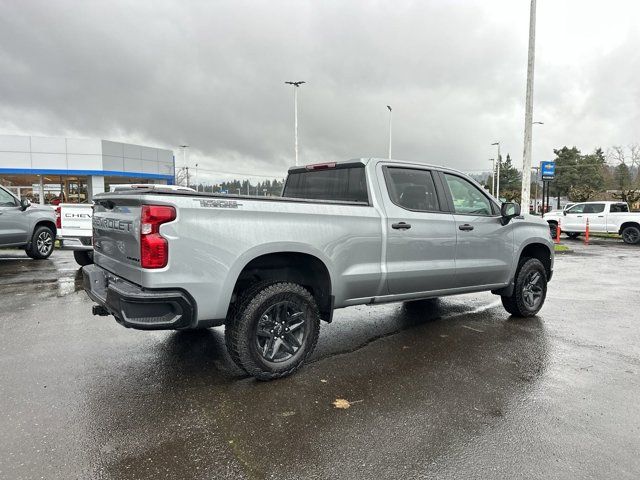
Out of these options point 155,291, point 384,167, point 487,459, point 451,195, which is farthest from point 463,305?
point 155,291

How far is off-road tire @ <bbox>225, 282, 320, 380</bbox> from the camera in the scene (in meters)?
3.65

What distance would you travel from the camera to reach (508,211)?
18.1ft

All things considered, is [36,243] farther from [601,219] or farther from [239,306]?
[601,219]

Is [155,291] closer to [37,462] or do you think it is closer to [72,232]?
[37,462]

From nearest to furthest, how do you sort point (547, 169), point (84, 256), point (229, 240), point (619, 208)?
point (229, 240) < point (84, 256) < point (619, 208) < point (547, 169)

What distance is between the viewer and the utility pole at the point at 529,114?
49.1 feet

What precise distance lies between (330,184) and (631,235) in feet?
64.0

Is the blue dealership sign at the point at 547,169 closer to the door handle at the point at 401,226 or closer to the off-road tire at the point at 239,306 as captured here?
the door handle at the point at 401,226

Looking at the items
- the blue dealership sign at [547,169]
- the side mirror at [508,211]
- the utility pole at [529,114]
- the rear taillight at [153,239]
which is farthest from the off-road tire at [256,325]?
the blue dealership sign at [547,169]

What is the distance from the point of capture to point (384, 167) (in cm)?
470

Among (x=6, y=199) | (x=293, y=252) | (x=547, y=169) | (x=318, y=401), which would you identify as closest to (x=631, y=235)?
(x=547, y=169)

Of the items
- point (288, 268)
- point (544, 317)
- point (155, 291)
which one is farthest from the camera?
point (544, 317)

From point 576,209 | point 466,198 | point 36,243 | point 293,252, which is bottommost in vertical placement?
point 36,243

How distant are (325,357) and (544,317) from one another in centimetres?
355
